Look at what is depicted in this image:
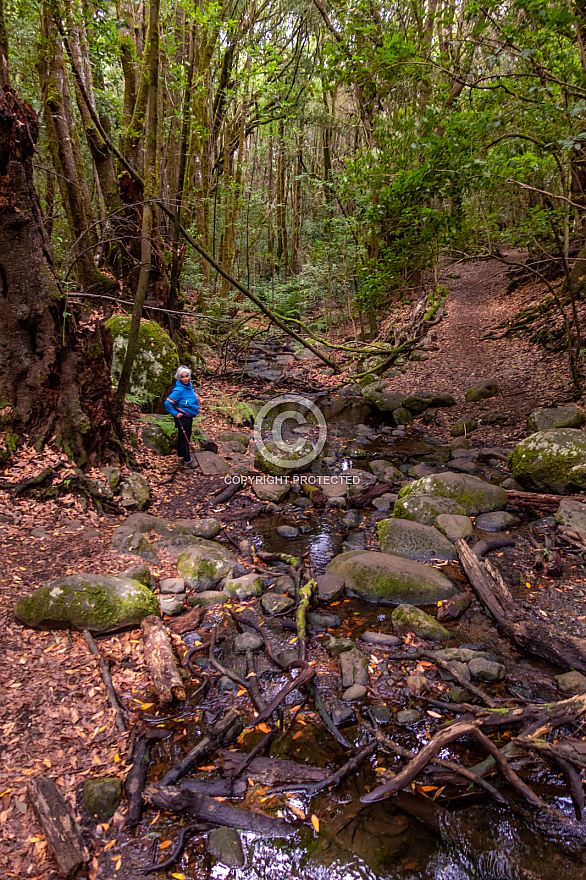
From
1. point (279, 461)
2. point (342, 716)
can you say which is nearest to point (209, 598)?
point (342, 716)

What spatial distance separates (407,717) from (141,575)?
2.80m

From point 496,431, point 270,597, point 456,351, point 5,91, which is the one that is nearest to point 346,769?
point 270,597

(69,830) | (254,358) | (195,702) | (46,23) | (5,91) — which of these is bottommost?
(195,702)

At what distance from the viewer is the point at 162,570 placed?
5.04 meters

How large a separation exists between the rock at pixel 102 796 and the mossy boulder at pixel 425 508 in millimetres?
4491

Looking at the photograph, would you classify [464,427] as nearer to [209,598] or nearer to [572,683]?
[572,683]

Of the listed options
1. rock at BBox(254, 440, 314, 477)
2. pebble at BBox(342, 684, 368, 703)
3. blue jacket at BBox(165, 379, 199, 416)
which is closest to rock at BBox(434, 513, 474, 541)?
pebble at BBox(342, 684, 368, 703)

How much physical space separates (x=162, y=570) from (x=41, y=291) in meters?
3.54

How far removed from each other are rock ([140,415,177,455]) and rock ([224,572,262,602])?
11.6 feet

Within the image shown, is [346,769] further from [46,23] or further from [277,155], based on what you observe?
[277,155]

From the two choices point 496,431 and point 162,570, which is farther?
point 496,431

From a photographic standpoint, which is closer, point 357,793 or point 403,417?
point 357,793

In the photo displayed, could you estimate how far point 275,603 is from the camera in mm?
4621

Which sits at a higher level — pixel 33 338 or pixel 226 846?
pixel 33 338
